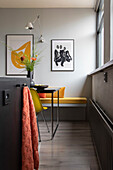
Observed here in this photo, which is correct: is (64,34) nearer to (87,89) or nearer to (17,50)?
(17,50)

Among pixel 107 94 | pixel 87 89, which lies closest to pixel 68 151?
pixel 107 94

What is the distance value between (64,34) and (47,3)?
88cm

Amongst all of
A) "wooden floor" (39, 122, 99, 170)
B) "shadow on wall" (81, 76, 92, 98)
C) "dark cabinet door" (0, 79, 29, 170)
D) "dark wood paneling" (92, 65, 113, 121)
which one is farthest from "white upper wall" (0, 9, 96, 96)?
"dark cabinet door" (0, 79, 29, 170)

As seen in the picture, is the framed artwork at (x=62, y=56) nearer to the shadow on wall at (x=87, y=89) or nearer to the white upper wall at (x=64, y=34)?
the white upper wall at (x=64, y=34)

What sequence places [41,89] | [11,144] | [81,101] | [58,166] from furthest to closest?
[81,101] → [41,89] → [58,166] → [11,144]

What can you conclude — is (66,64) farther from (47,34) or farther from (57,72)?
(47,34)

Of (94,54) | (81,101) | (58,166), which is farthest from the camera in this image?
(94,54)

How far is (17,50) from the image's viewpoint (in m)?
5.22

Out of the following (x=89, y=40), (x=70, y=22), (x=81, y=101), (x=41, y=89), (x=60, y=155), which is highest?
(x=70, y=22)

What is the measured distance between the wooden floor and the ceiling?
3151 mm

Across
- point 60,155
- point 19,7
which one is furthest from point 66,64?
point 60,155

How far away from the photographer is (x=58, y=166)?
214cm

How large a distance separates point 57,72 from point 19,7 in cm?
201

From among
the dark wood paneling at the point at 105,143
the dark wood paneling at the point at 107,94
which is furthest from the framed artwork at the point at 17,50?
the dark wood paneling at the point at 105,143
